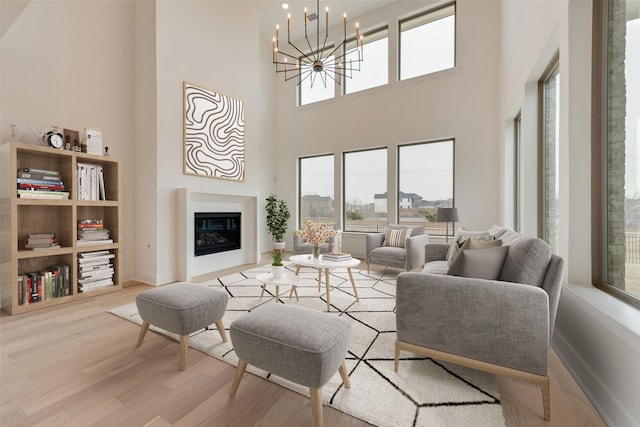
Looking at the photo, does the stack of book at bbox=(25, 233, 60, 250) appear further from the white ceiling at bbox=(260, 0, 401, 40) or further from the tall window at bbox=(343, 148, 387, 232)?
the white ceiling at bbox=(260, 0, 401, 40)

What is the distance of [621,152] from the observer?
1637 millimetres

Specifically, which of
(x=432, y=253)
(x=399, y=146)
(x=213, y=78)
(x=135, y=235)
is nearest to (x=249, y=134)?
(x=213, y=78)

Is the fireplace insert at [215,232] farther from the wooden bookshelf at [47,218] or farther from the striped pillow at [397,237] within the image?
the striped pillow at [397,237]

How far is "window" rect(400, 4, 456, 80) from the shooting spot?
5152 millimetres

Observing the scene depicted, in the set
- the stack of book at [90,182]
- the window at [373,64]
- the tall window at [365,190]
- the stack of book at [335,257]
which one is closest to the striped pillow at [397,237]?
the tall window at [365,190]

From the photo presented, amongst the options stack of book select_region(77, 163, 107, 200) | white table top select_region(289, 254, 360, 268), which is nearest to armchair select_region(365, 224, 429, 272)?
white table top select_region(289, 254, 360, 268)

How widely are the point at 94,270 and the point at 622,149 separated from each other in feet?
15.9

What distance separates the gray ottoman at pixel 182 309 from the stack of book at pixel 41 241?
1.90 metres

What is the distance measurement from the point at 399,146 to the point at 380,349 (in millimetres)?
4367

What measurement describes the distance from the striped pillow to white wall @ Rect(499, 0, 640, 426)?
2.41 m

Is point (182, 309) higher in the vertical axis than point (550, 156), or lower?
lower

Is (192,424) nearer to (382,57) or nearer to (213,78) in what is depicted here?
(213,78)

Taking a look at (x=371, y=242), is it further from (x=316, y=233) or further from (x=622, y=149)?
(x=622, y=149)

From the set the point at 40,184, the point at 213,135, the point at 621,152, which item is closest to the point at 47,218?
the point at 40,184
